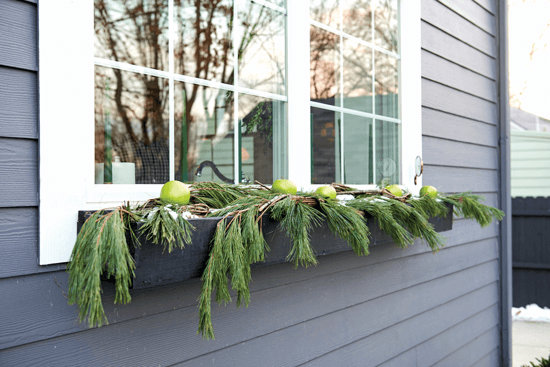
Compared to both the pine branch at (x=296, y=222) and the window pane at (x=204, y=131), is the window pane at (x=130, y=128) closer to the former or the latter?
the window pane at (x=204, y=131)

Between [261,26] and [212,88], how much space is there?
0.31m

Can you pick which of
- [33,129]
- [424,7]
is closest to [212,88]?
[33,129]

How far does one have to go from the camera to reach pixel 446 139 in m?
2.42

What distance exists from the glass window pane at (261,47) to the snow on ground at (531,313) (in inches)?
180

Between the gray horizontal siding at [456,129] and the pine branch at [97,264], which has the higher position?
the gray horizontal siding at [456,129]

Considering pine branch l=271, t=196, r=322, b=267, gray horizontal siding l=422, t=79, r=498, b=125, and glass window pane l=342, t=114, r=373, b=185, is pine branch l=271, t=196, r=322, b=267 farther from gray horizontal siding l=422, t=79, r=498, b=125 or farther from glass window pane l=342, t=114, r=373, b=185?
gray horizontal siding l=422, t=79, r=498, b=125

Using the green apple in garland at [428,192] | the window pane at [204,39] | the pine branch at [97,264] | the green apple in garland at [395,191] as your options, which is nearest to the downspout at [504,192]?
the green apple in garland at [428,192]

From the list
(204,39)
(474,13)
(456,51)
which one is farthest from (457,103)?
(204,39)

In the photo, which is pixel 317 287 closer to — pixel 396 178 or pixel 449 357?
pixel 396 178

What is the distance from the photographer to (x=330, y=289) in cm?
165

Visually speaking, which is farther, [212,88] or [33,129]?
[212,88]

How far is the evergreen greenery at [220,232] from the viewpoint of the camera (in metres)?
0.83

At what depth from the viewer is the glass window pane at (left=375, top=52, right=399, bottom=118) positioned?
80.2 inches

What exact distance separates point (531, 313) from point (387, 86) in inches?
167
